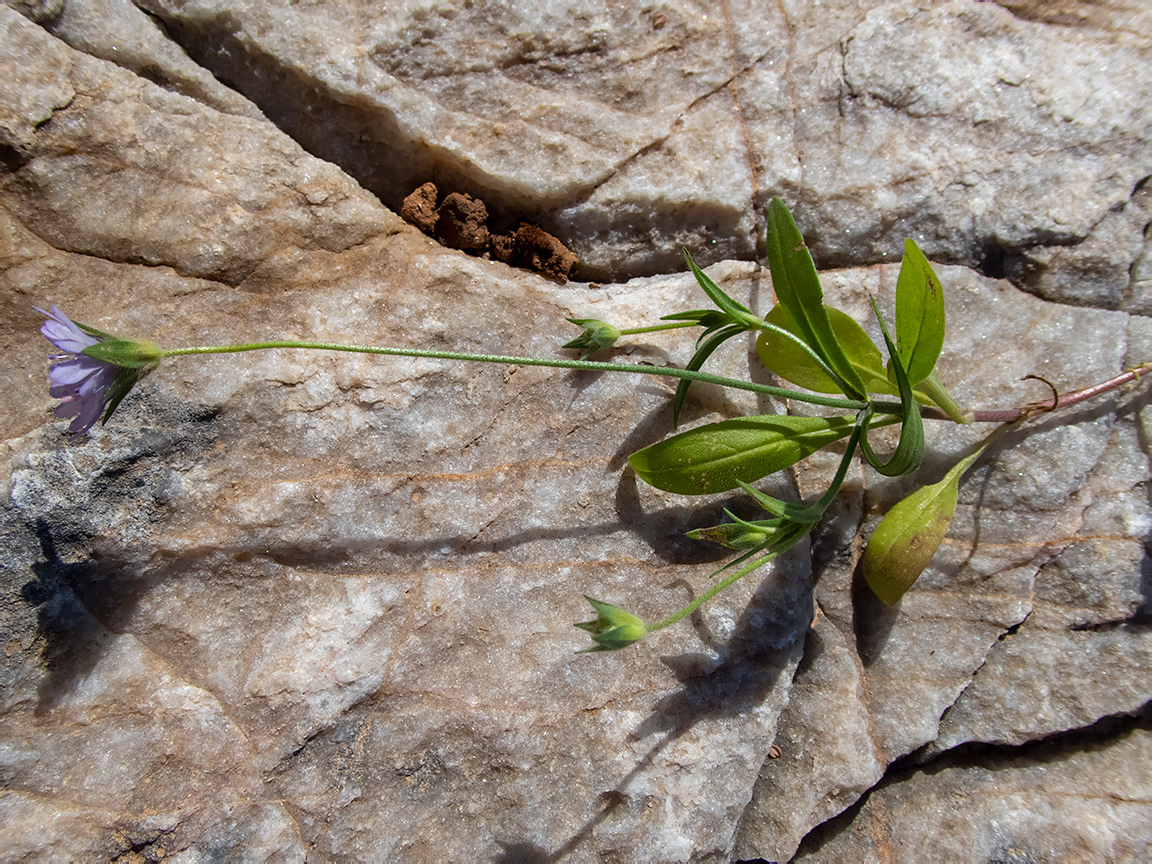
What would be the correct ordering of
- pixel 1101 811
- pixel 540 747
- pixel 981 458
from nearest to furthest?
1. pixel 540 747
2. pixel 1101 811
3. pixel 981 458

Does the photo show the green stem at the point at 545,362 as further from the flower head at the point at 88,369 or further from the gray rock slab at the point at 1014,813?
the gray rock slab at the point at 1014,813

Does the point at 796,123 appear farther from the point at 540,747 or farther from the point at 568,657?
the point at 540,747

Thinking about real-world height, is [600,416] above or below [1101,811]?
above

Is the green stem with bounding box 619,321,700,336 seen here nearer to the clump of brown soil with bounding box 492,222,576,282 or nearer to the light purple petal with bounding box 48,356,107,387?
the clump of brown soil with bounding box 492,222,576,282

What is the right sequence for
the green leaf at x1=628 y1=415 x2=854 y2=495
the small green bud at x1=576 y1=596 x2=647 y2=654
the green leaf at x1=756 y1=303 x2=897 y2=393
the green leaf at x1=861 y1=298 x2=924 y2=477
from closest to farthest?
the small green bud at x1=576 y1=596 x2=647 y2=654 → the green leaf at x1=861 y1=298 x2=924 y2=477 → the green leaf at x1=628 y1=415 x2=854 y2=495 → the green leaf at x1=756 y1=303 x2=897 y2=393

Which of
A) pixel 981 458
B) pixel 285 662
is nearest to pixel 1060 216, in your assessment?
pixel 981 458

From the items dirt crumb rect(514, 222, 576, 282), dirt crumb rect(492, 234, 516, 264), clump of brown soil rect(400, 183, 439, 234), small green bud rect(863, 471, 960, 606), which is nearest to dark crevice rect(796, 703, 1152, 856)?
small green bud rect(863, 471, 960, 606)

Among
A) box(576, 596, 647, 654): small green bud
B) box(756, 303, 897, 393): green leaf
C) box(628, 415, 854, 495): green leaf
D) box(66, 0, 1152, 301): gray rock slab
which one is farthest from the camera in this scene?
box(66, 0, 1152, 301): gray rock slab
